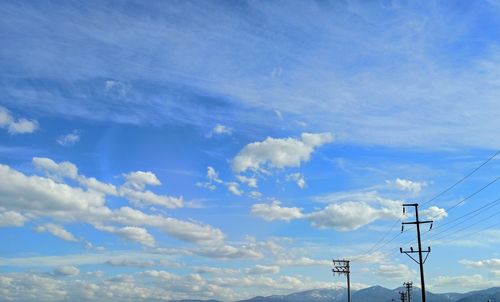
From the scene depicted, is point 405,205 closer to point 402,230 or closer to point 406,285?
point 402,230

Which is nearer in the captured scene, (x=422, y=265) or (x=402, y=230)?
(x=422, y=265)

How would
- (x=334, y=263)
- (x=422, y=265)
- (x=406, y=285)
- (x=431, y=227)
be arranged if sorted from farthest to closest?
(x=406, y=285) < (x=334, y=263) < (x=431, y=227) < (x=422, y=265)

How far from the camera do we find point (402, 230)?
5491cm

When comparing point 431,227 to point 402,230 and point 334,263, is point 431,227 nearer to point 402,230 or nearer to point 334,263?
point 402,230

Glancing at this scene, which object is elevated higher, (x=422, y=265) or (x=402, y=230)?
(x=402, y=230)

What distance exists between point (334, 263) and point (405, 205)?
40.4 meters

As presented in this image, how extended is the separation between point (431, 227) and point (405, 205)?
11.2ft

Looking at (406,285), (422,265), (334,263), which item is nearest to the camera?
(422,265)

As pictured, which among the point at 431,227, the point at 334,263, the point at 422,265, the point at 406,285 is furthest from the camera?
the point at 406,285

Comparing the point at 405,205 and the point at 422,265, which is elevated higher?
the point at 405,205

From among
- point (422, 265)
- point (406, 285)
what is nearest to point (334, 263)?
point (406, 285)

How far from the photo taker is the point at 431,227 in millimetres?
54250

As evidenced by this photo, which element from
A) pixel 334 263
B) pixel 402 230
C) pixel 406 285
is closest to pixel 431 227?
pixel 402 230

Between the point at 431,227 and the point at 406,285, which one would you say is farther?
the point at 406,285
